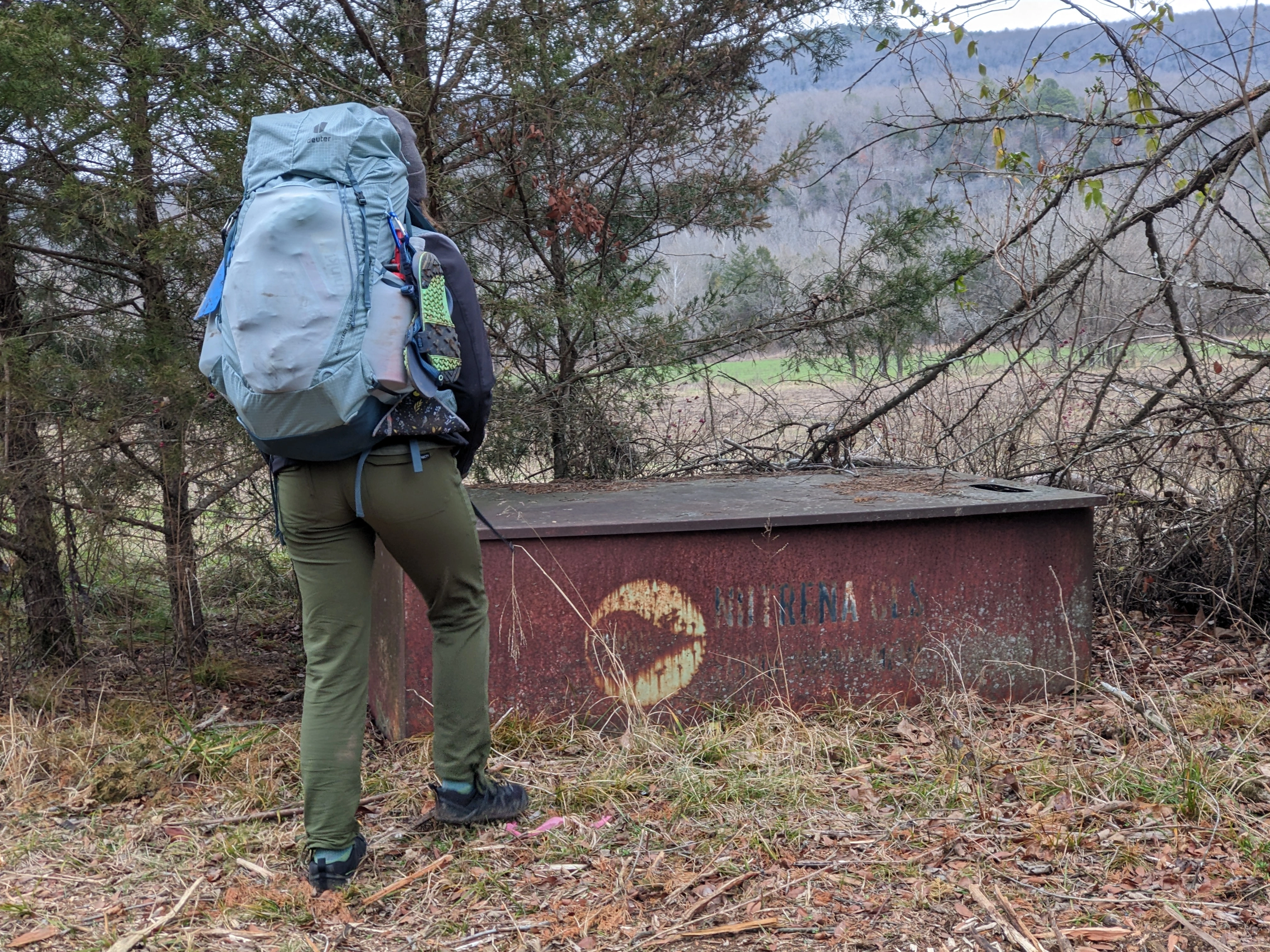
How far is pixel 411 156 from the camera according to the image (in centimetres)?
283

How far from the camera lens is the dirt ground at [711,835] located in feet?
8.10

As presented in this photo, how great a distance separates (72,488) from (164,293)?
957mm

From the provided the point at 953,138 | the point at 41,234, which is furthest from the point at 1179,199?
the point at 41,234

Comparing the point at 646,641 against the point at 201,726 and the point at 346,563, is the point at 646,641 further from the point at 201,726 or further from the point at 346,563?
the point at 201,726

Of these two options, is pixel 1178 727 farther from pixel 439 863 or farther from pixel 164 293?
pixel 164 293

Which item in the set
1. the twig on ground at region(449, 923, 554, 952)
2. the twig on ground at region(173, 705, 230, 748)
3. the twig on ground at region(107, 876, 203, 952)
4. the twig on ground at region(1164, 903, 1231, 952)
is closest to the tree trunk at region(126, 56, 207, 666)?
the twig on ground at region(173, 705, 230, 748)

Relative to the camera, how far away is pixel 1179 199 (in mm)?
4309

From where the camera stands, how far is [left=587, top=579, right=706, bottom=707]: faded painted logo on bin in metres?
3.75

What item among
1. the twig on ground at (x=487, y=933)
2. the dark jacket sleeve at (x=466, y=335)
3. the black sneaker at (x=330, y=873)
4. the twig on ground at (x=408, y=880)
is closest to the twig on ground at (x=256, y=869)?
the black sneaker at (x=330, y=873)

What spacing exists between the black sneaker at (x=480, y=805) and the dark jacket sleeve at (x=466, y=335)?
1019mm

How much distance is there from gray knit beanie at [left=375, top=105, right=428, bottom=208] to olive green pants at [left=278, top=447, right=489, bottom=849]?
2.43ft

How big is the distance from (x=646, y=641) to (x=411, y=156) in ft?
6.09

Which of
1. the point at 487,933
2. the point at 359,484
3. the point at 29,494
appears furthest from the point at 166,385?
the point at 487,933

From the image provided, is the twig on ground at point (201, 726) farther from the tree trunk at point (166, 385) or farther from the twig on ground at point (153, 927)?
the twig on ground at point (153, 927)
